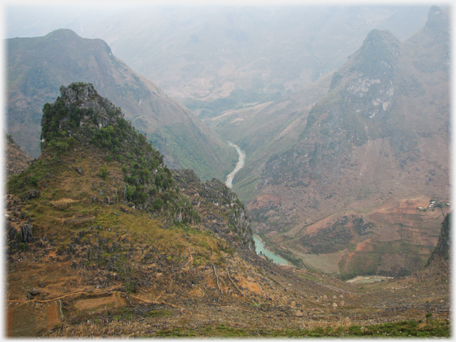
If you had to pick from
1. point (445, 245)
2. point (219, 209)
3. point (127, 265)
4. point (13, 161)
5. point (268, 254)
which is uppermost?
point (13, 161)

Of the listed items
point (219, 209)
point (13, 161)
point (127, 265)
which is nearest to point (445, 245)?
point (219, 209)

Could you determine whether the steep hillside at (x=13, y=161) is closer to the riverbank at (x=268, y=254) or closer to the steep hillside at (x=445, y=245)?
the riverbank at (x=268, y=254)

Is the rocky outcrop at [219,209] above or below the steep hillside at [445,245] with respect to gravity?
above

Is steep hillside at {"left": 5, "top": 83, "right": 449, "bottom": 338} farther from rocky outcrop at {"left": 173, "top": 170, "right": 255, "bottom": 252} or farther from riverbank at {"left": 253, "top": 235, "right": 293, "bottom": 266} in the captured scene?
riverbank at {"left": 253, "top": 235, "right": 293, "bottom": 266}

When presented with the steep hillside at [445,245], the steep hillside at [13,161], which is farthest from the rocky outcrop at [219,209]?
the steep hillside at [445,245]

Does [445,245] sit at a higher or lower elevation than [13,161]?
lower

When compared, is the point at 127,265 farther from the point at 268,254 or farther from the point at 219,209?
the point at 268,254

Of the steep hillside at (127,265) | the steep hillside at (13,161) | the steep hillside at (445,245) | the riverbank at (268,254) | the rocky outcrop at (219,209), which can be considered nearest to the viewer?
the steep hillside at (127,265)

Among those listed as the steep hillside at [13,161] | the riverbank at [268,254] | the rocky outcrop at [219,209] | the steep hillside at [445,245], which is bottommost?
the riverbank at [268,254]
